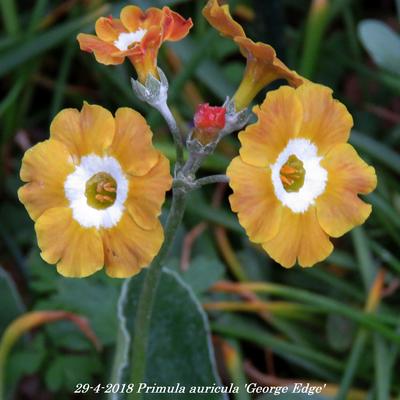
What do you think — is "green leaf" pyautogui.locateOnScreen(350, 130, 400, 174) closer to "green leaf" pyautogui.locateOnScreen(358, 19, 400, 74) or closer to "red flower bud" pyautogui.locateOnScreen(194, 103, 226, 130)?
"green leaf" pyautogui.locateOnScreen(358, 19, 400, 74)

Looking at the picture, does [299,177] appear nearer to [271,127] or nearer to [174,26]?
[271,127]

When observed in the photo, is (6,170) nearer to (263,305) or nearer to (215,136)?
(263,305)

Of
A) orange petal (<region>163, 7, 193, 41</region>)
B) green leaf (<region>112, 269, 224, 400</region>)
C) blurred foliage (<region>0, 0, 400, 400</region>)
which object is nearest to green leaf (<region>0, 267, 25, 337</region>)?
blurred foliage (<region>0, 0, 400, 400</region>)

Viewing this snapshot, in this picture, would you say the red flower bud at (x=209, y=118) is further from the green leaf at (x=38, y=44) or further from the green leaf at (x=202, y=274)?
the green leaf at (x=38, y=44)

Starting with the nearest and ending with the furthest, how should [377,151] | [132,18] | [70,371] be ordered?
[132,18]
[70,371]
[377,151]

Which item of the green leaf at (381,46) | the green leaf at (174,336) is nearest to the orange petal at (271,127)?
the green leaf at (174,336)

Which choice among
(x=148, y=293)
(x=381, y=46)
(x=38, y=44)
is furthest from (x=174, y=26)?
(x=38, y=44)
